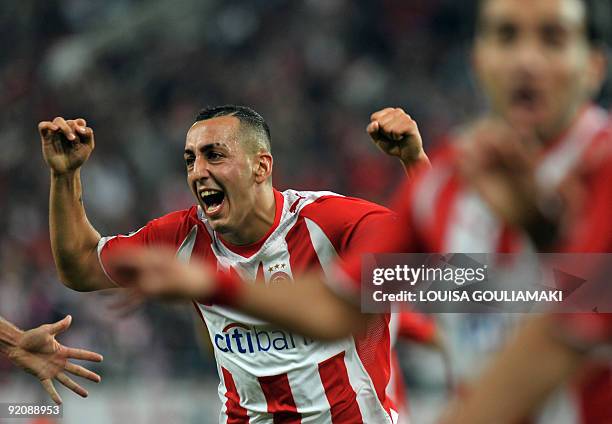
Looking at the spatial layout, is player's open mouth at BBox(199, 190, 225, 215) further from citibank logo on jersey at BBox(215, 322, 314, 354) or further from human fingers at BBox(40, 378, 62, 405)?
human fingers at BBox(40, 378, 62, 405)

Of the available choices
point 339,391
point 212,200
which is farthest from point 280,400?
point 212,200

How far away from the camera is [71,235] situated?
4.71 metres

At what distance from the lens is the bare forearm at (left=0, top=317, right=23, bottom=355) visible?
4.52 m

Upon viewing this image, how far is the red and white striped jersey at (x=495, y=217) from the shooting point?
1.91 m

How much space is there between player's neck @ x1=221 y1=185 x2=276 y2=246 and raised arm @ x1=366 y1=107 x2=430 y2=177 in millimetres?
602

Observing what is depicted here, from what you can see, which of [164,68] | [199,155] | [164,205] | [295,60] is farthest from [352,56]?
[199,155]

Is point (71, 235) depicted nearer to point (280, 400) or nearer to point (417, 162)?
point (280, 400)

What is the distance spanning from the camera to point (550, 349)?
175cm

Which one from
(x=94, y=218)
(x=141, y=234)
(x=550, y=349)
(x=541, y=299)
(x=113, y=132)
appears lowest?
(x=550, y=349)

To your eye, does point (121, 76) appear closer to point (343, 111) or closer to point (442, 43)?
point (343, 111)

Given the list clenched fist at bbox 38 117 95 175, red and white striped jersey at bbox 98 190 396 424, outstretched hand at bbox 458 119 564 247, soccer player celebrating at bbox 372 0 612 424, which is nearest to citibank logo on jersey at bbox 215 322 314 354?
red and white striped jersey at bbox 98 190 396 424

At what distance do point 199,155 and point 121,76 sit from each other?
10606mm

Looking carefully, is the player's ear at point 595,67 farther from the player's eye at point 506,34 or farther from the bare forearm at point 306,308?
the bare forearm at point 306,308

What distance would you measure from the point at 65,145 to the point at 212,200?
651mm
